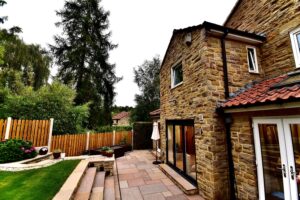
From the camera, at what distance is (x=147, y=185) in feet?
19.2

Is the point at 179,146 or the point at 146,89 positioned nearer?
the point at 179,146

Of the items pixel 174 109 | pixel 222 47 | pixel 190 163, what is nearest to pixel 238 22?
pixel 222 47

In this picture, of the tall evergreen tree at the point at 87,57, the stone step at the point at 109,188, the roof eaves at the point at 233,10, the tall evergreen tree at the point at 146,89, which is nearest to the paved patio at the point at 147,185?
the stone step at the point at 109,188

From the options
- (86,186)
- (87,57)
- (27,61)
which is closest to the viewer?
(86,186)

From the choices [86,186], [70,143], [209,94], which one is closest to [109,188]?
[86,186]

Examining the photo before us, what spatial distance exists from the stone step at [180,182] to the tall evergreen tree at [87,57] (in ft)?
34.2

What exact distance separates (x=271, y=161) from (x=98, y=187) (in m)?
5.09

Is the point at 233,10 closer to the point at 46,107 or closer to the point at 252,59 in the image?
the point at 252,59

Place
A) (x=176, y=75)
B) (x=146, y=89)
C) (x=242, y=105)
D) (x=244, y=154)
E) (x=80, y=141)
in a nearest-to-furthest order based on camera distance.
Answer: (x=242, y=105) → (x=244, y=154) → (x=176, y=75) → (x=80, y=141) → (x=146, y=89)

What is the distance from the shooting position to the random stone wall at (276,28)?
512 centimetres

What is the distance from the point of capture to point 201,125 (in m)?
4.96

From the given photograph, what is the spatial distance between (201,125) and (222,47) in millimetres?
2651

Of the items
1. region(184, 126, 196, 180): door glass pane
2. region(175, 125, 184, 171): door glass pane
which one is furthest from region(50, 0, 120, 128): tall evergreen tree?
region(184, 126, 196, 180): door glass pane

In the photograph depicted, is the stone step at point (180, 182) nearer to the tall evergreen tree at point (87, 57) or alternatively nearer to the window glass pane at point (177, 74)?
the window glass pane at point (177, 74)
